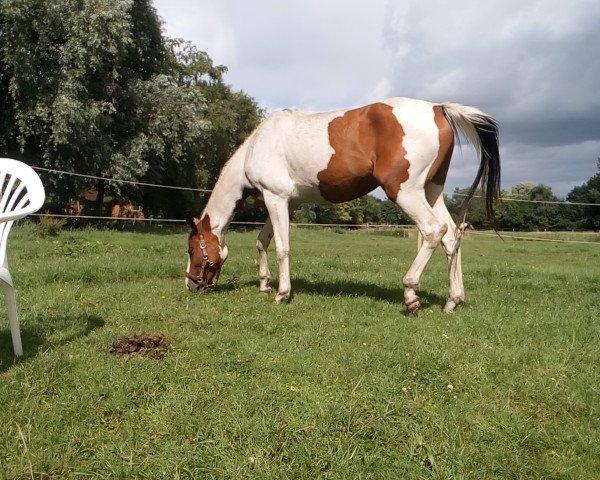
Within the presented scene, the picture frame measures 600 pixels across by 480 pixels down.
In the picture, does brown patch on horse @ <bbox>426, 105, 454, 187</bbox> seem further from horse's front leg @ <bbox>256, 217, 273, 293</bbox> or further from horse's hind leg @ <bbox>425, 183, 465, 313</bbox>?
horse's front leg @ <bbox>256, 217, 273, 293</bbox>

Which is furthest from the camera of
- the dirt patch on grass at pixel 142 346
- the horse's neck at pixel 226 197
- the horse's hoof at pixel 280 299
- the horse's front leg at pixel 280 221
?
the horse's neck at pixel 226 197

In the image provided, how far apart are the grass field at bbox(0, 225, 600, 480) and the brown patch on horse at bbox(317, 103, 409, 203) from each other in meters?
1.55

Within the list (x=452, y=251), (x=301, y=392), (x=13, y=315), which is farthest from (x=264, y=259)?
(x=301, y=392)

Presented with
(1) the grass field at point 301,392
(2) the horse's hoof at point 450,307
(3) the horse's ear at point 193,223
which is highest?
(3) the horse's ear at point 193,223

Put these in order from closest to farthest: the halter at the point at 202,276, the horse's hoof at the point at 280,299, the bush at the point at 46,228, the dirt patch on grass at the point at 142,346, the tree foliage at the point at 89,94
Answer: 1. the dirt patch on grass at the point at 142,346
2. the horse's hoof at the point at 280,299
3. the halter at the point at 202,276
4. the bush at the point at 46,228
5. the tree foliage at the point at 89,94

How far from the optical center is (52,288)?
22.0 feet

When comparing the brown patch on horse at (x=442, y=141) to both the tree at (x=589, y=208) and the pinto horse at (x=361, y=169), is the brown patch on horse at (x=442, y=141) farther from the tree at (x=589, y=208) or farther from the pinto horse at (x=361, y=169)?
the tree at (x=589, y=208)

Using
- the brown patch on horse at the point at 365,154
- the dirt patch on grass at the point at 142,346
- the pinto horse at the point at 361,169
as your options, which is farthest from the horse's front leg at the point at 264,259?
the dirt patch on grass at the point at 142,346

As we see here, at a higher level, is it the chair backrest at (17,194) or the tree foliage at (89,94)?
the tree foliage at (89,94)

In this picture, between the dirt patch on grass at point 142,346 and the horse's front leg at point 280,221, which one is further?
the horse's front leg at point 280,221

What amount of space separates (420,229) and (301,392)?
2997 mm

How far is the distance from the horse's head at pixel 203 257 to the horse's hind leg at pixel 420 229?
9.70 feet

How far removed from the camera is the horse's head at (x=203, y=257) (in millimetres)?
7012

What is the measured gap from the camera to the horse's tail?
5.84m
